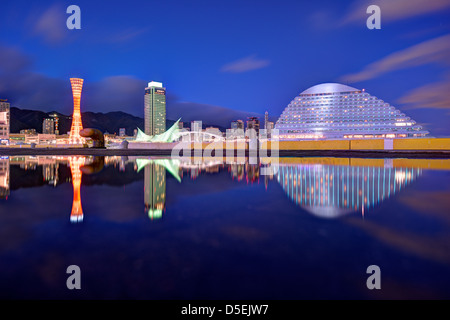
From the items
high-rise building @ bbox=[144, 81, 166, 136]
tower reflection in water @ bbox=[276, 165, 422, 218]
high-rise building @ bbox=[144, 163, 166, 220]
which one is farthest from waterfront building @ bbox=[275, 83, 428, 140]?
high-rise building @ bbox=[144, 81, 166, 136]

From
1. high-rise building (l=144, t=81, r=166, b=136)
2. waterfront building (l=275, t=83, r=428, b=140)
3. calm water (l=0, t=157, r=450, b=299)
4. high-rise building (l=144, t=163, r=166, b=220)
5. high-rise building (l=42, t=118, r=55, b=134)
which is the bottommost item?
calm water (l=0, t=157, r=450, b=299)

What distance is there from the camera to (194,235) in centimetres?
363

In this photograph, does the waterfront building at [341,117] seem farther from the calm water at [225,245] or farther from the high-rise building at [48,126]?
the high-rise building at [48,126]

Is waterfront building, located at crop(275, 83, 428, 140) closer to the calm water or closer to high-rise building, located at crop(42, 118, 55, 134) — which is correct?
the calm water

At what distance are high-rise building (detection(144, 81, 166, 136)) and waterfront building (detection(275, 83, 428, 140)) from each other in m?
114

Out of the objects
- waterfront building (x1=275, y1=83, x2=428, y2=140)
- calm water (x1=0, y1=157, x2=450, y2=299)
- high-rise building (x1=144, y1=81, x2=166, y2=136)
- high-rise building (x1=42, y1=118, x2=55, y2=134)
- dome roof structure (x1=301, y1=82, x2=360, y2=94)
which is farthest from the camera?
high-rise building (x1=144, y1=81, x2=166, y2=136)

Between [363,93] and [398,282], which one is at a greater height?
[363,93]

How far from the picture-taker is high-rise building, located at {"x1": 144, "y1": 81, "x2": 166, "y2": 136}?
572 feet

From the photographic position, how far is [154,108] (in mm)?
174875

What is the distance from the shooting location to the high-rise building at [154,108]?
174375mm

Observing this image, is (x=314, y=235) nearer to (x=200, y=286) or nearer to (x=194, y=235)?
(x=194, y=235)
